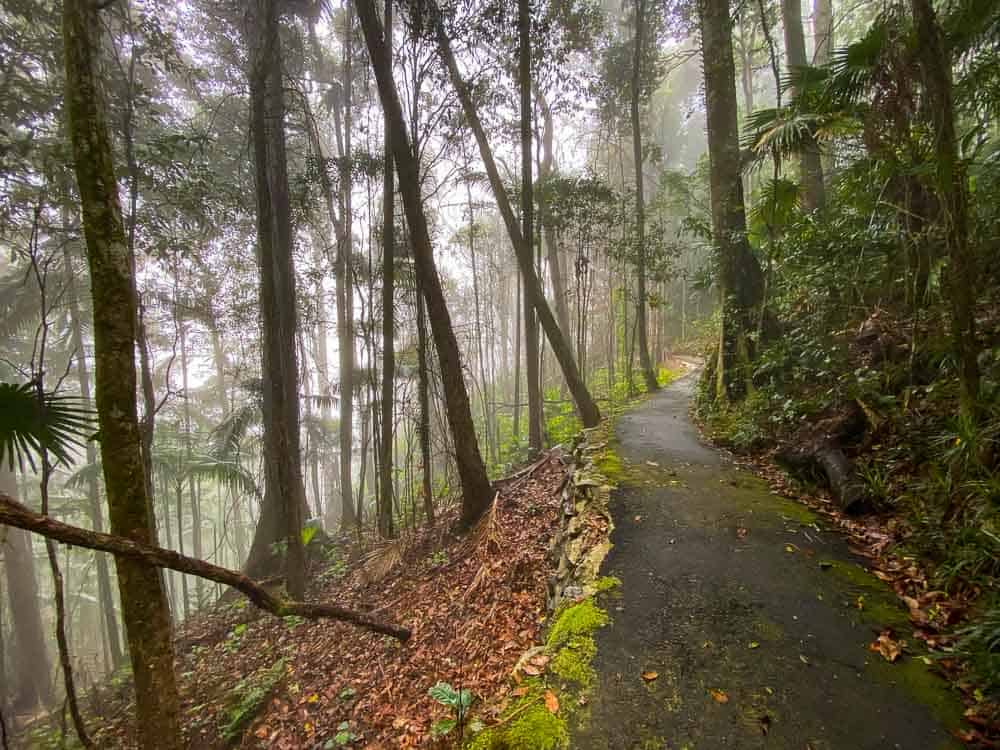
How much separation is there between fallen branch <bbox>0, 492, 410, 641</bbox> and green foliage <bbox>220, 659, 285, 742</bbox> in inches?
84.0

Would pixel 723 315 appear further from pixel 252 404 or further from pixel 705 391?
pixel 252 404

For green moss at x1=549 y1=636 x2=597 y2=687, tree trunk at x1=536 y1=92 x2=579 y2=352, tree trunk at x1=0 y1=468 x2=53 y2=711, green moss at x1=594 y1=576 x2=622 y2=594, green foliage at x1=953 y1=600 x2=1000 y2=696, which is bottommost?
tree trunk at x1=0 y1=468 x2=53 y2=711

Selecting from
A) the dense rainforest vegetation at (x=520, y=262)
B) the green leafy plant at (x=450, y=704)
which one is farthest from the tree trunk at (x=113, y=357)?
the green leafy plant at (x=450, y=704)

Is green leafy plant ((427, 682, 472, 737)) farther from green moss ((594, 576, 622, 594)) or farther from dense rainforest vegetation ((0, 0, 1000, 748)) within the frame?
green moss ((594, 576, 622, 594))

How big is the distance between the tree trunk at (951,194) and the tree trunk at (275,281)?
6.27 metres

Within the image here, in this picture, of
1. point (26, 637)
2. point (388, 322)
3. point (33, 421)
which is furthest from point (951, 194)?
point (26, 637)

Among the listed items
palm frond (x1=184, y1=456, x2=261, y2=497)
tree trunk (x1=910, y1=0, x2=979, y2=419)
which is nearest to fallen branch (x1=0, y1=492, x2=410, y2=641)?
tree trunk (x1=910, y1=0, x2=979, y2=419)

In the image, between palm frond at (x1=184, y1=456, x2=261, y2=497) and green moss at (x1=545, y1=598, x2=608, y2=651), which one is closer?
green moss at (x1=545, y1=598, x2=608, y2=651)

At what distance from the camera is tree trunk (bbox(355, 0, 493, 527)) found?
506cm

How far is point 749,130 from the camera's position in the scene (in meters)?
4.31

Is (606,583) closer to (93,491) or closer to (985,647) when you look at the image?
(985,647)

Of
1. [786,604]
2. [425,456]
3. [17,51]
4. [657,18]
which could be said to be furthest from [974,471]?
[657,18]

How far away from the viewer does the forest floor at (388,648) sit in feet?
11.3

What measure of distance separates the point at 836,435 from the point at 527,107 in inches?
264
